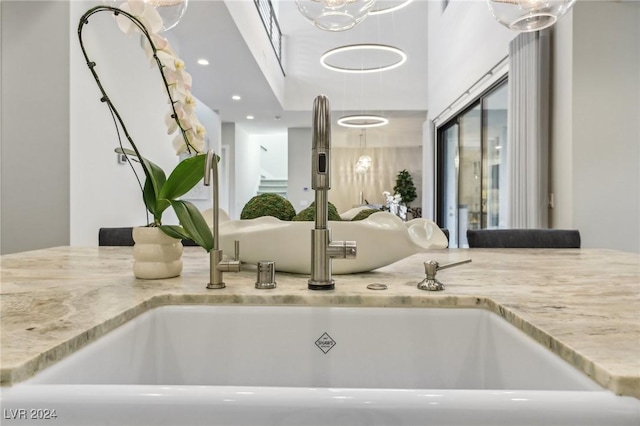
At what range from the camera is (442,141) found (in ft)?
22.6

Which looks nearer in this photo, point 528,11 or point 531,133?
point 528,11

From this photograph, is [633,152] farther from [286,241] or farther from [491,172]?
[286,241]

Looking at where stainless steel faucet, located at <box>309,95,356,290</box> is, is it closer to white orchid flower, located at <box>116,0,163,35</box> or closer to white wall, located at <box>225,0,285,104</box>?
white orchid flower, located at <box>116,0,163,35</box>

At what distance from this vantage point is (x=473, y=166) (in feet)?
16.4

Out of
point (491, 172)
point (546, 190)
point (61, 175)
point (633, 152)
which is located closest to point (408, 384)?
point (61, 175)

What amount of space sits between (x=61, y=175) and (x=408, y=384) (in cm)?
240

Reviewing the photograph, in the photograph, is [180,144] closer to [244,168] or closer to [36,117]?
[36,117]

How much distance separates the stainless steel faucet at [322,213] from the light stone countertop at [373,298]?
37 mm

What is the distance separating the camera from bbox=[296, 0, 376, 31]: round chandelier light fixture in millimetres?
1579

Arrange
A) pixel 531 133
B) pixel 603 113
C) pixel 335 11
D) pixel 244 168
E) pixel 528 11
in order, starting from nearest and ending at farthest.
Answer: pixel 528 11, pixel 335 11, pixel 603 113, pixel 531 133, pixel 244 168

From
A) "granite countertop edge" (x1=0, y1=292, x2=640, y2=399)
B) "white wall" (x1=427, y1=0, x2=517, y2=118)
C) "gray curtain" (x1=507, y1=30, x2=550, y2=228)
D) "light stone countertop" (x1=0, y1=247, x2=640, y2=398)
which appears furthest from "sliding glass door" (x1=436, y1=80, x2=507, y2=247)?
"granite countertop edge" (x1=0, y1=292, x2=640, y2=399)

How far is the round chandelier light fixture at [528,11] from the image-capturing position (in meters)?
1.39

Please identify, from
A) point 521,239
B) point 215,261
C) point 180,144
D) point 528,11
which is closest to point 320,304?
point 215,261

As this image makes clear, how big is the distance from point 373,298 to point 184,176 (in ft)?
1.41
